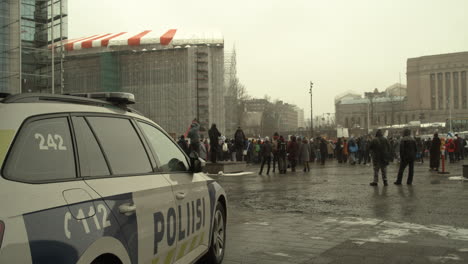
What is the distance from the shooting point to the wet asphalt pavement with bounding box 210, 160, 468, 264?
6148mm

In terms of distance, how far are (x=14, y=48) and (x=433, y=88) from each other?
108048 millimetres

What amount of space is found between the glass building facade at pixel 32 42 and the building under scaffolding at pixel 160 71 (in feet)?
111

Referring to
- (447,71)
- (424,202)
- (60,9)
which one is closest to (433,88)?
(447,71)

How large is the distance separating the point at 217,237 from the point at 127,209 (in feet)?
8.39

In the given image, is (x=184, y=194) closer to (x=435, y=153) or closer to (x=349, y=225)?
(x=349, y=225)

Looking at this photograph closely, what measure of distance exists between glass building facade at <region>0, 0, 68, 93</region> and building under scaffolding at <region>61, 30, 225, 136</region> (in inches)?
1328

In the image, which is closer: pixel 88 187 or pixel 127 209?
pixel 88 187

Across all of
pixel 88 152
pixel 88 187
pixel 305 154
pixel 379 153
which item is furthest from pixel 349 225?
pixel 305 154

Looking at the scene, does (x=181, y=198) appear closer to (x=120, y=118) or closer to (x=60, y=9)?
(x=120, y=118)

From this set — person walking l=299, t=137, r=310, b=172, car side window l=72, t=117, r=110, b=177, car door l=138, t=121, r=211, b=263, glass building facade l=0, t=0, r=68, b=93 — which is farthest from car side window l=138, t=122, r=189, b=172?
glass building facade l=0, t=0, r=68, b=93

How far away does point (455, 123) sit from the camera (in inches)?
2363

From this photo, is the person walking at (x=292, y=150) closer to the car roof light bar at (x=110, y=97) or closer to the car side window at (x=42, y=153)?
the car roof light bar at (x=110, y=97)

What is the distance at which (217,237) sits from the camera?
5715mm

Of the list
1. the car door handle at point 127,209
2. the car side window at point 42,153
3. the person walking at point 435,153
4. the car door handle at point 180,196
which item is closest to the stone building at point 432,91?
the person walking at point 435,153
